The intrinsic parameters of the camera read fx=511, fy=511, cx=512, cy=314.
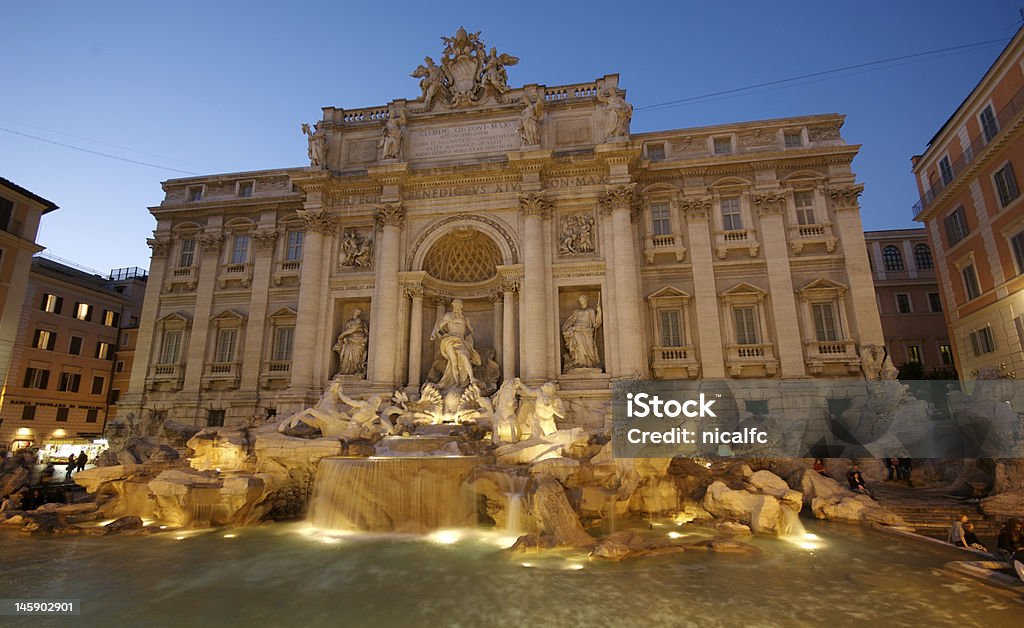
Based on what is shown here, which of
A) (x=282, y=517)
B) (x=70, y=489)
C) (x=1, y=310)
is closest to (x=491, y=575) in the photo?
(x=282, y=517)

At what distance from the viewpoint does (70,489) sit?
658 inches

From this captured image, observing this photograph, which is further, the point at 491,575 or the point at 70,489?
the point at 70,489

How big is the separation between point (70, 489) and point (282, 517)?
9357 mm

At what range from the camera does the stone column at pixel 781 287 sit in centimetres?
1903

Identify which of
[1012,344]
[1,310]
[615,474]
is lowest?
[615,474]

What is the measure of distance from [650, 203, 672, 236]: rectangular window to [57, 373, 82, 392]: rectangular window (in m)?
35.2

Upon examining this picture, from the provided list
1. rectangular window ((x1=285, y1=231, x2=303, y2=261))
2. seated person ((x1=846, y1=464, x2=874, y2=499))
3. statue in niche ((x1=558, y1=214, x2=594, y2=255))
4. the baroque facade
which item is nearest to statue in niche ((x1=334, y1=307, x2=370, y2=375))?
the baroque facade

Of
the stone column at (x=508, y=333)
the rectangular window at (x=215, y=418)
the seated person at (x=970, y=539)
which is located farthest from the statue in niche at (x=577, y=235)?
the rectangular window at (x=215, y=418)

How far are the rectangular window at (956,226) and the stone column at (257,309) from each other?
3160 cm

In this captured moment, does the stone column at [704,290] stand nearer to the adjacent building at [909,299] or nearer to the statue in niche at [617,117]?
the statue in niche at [617,117]

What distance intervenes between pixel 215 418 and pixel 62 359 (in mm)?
17168

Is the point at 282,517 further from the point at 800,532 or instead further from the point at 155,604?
the point at 800,532
